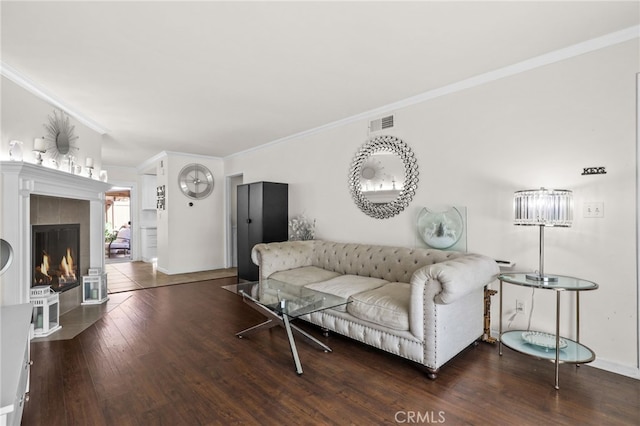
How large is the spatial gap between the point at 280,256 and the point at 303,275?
1.45 ft

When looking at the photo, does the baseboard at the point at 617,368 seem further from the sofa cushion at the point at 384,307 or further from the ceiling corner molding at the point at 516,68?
the ceiling corner molding at the point at 516,68

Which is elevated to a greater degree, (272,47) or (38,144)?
(272,47)

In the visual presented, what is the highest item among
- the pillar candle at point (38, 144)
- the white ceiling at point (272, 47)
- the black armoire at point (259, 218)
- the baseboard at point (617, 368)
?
the white ceiling at point (272, 47)

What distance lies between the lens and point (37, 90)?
318cm

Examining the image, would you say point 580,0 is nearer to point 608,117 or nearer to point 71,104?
point 608,117

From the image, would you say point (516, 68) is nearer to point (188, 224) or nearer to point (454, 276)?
point (454, 276)

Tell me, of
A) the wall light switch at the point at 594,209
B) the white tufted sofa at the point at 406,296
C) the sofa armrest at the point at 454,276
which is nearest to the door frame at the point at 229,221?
the white tufted sofa at the point at 406,296

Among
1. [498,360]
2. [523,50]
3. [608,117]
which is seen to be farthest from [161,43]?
[498,360]

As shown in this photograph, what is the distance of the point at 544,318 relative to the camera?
8.63 ft

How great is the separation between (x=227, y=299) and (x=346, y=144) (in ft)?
8.87

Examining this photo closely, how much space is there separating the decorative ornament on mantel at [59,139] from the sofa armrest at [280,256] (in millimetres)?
2491

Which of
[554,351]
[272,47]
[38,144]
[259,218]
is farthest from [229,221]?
[554,351]

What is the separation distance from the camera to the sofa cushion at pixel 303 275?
345 centimetres

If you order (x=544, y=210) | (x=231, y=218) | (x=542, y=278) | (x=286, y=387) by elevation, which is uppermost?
(x=544, y=210)
